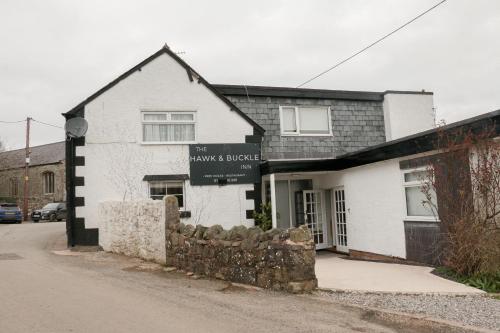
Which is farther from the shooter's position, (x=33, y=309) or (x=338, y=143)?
(x=338, y=143)

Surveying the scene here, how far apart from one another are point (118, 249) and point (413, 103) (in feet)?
42.0

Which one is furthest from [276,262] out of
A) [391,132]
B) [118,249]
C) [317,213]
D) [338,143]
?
[391,132]

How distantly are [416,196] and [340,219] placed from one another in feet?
14.1

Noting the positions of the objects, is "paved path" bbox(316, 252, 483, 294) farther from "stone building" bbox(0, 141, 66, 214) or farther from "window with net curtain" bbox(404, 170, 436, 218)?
"stone building" bbox(0, 141, 66, 214)

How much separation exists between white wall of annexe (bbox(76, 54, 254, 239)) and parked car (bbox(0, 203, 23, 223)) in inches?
769

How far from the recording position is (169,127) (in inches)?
605

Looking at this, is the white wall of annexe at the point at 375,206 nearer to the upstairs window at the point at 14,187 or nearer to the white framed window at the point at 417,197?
the white framed window at the point at 417,197

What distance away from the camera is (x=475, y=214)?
29.8ft

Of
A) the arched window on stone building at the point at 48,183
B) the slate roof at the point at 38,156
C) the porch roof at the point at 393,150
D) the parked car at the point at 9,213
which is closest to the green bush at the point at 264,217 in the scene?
the porch roof at the point at 393,150

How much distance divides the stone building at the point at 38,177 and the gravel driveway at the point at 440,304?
125 ft

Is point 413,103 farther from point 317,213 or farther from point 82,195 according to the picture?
point 82,195

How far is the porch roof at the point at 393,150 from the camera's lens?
9.12 meters

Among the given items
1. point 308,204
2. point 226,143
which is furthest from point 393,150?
point 226,143

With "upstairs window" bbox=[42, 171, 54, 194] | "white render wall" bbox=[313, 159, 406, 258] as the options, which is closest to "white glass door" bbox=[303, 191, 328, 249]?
"white render wall" bbox=[313, 159, 406, 258]
